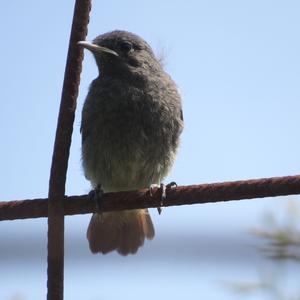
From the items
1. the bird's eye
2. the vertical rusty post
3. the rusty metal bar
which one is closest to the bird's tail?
the bird's eye

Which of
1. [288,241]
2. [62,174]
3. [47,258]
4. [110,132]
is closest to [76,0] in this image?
[62,174]

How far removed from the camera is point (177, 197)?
9.12ft

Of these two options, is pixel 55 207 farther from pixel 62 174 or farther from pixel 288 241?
pixel 288 241

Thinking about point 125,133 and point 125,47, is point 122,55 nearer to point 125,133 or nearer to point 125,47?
point 125,47

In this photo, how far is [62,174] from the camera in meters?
2.63

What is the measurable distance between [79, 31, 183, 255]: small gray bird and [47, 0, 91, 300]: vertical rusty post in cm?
284

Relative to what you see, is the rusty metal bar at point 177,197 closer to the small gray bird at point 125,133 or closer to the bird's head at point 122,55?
the small gray bird at point 125,133

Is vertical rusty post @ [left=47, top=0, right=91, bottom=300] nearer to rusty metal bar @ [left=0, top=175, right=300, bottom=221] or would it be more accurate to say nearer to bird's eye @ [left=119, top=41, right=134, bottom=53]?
rusty metal bar @ [left=0, top=175, right=300, bottom=221]

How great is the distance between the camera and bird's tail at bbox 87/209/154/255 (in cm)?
564

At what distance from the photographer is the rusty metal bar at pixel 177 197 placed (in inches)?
99.5

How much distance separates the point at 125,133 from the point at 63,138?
2.85m

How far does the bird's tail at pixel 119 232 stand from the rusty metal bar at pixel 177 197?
2496 mm

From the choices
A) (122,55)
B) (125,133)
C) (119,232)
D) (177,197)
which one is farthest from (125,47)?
(177,197)

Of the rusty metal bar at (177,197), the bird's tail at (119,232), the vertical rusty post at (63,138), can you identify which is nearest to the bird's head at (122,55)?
the bird's tail at (119,232)
